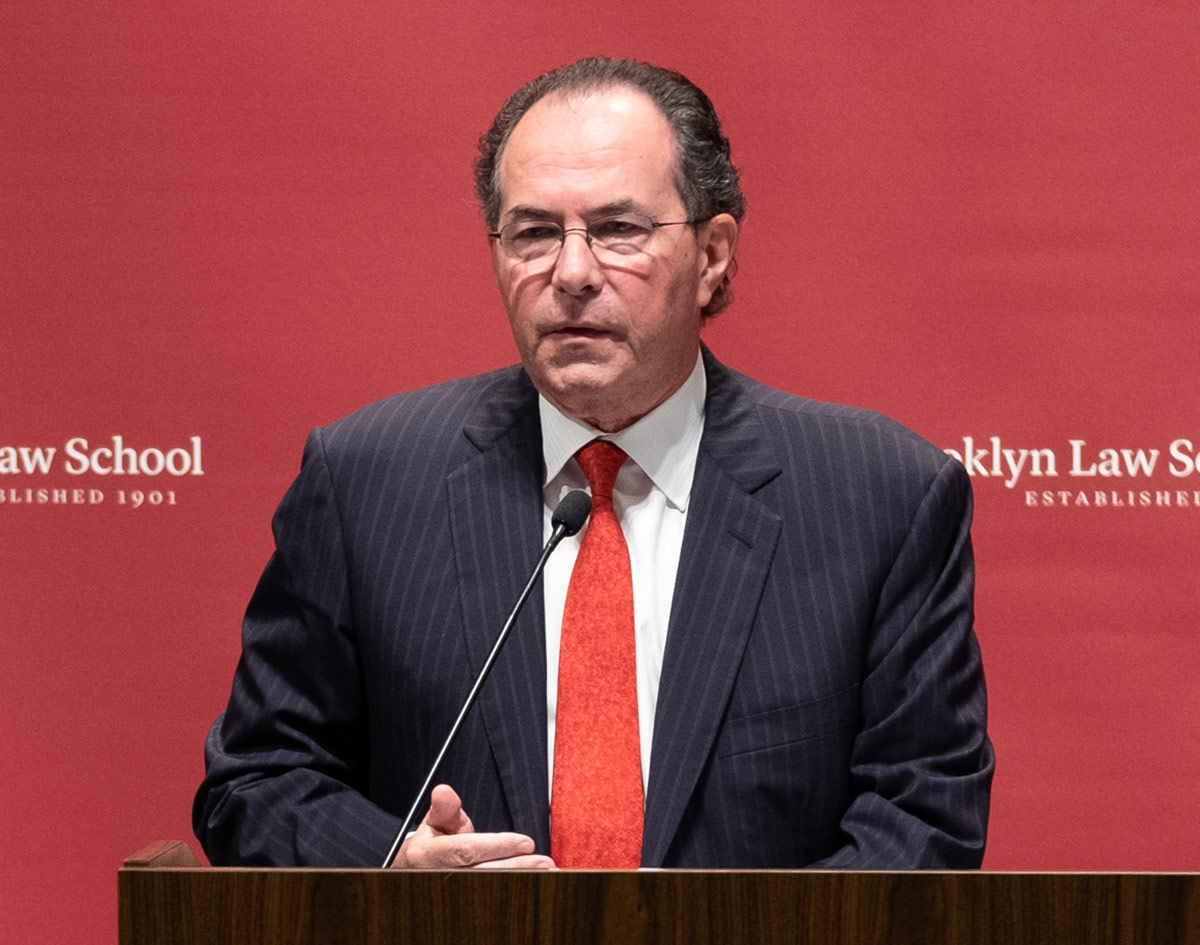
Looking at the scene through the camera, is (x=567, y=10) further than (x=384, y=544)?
Yes

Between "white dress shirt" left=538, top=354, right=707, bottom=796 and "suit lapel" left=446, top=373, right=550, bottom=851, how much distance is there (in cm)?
2

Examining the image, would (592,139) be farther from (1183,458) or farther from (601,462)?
(1183,458)

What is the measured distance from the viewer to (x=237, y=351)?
2396mm

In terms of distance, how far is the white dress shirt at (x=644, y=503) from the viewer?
67.2 inches

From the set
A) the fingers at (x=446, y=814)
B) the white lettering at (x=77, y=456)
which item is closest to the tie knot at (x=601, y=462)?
the fingers at (x=446, y=814)

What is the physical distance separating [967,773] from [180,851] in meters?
0.89

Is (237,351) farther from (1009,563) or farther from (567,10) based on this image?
(1009,563)

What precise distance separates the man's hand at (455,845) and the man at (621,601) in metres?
0.26

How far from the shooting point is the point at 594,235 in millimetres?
1718

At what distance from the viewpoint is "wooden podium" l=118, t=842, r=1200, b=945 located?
1.04 meters

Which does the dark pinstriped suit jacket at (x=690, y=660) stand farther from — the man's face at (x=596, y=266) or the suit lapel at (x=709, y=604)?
the man's face at (x=596, y=266)

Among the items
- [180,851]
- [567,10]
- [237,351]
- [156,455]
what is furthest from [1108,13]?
[180,851]

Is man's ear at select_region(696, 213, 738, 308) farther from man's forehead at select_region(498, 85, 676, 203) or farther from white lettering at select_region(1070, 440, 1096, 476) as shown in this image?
white lettering at select_region(1070, 440, 1096, 476)

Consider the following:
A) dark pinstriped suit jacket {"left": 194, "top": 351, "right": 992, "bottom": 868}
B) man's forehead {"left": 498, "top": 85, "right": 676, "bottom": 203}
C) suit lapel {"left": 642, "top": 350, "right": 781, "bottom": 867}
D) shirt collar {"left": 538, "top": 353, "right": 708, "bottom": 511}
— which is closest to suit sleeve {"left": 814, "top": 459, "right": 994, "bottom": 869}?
dark pinstriped suit jacket {"left": 194, "top": 351, "right": 992, "bottom": 868}
